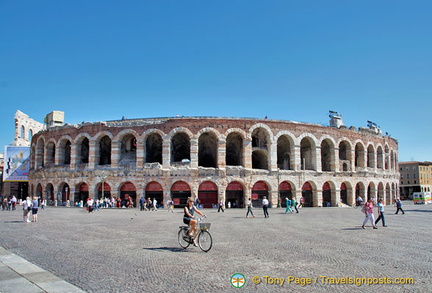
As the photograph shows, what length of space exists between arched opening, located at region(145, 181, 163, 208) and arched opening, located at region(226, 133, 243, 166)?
9.16 m

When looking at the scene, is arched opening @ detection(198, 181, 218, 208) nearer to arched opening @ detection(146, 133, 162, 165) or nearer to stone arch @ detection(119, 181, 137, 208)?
stone arch @ detection(119, 181, 137, 208)

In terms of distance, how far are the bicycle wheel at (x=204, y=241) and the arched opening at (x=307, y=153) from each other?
96.3 feet

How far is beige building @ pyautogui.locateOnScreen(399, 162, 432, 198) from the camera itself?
88.2 metres

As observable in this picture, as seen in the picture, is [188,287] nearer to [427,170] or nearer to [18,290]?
[18,290]

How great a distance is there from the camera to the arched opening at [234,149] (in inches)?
1453

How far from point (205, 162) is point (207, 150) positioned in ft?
5.66

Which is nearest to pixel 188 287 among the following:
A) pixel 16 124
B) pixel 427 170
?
pixel 16 124

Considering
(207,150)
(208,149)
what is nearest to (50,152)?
(207,150)

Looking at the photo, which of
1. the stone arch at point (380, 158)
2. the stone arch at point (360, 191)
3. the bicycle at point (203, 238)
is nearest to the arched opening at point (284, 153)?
the stone arch at point (360, 191)

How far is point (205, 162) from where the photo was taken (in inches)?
1550

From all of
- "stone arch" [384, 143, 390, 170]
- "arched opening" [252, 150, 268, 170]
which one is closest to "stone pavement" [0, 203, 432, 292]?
"arched opening" [252, 150, 268, 170]

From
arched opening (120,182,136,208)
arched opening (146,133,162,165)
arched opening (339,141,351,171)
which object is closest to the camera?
arched opening (120,182,136,208)

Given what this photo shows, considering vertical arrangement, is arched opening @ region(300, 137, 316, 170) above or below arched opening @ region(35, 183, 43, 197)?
above

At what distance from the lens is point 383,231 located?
14656mm
